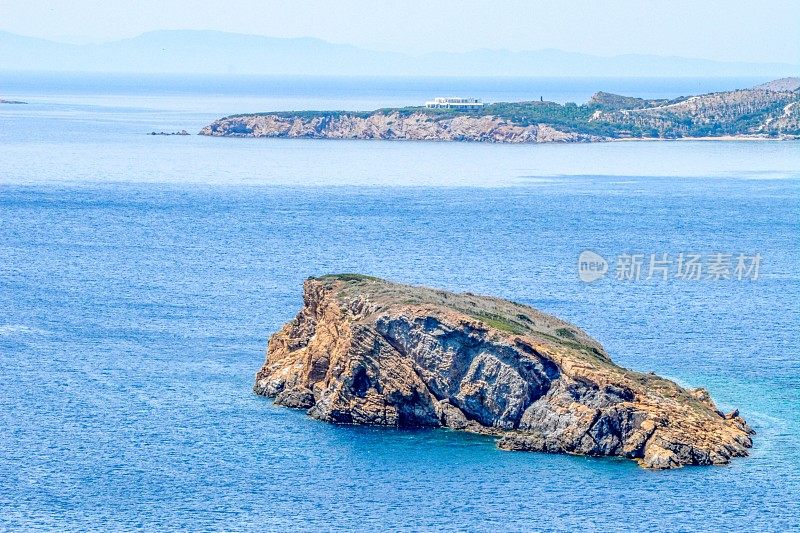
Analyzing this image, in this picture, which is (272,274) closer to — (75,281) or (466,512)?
(75,281)

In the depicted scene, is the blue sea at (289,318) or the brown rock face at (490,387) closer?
the blue sea at (289,318)

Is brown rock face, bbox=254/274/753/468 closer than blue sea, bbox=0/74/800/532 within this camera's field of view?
No

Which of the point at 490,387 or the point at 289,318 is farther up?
the point at 490,387

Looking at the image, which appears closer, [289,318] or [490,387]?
[490,387]
